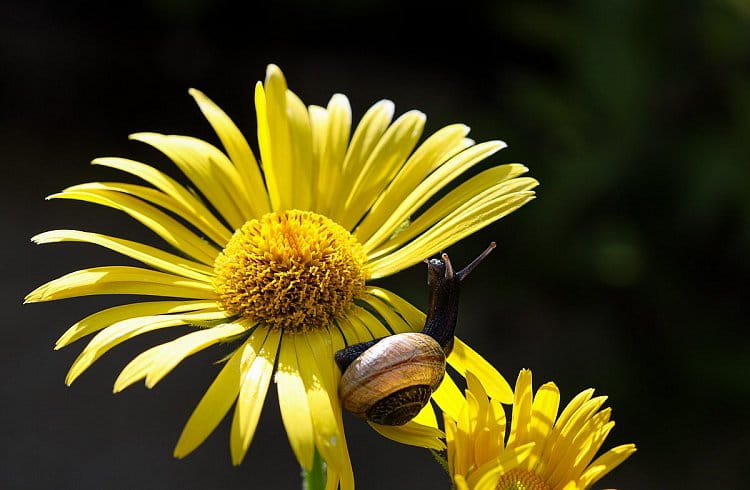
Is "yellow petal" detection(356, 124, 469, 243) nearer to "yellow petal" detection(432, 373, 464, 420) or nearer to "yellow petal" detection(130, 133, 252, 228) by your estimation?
"yellow petal" detection(130, 133, 252, 228)

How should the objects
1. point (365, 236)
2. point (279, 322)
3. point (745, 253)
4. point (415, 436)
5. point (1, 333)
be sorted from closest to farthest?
point (415, 436) < point (279, 322) < point (365, 236) < point (745, 253) < point (1, 333)

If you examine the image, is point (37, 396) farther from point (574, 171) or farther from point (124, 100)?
point (574, 171)

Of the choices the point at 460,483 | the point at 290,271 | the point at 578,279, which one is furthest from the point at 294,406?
the point at 578,279

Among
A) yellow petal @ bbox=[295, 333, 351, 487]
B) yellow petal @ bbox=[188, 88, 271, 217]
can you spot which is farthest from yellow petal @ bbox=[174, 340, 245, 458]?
yellow petal @ bbox=[188, 88, 271, 217]

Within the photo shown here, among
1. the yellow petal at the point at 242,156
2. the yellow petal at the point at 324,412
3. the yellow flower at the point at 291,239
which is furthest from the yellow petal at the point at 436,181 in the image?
the yellow petal at the point at 324,412

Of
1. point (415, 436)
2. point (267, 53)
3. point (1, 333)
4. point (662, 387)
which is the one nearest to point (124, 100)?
point (267, 53)

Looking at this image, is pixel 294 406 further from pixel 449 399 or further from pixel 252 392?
pixel 449 399

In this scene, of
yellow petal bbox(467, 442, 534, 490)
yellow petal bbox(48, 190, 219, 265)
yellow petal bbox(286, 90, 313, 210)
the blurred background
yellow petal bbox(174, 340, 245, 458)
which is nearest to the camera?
yellow petal bbox(174, 340, 245, 458)
